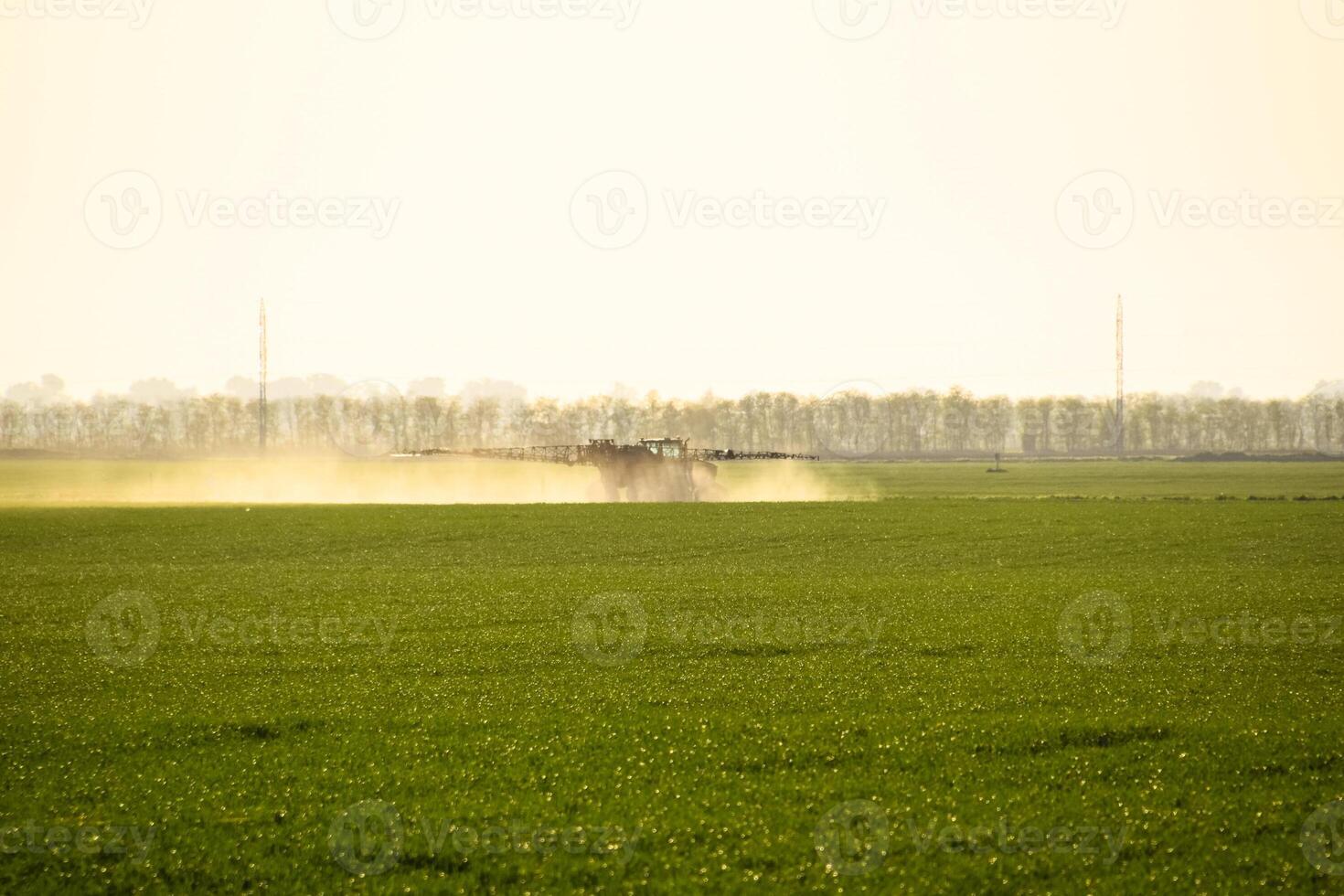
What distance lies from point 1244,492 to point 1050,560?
221 ft

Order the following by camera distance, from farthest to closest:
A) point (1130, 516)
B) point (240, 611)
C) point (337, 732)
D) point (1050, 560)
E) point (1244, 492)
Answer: point (1244, 492)
point (1130, 516)
point (1050, 560)
point (240, 611)
point (337, 732)

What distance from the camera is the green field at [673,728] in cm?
1238

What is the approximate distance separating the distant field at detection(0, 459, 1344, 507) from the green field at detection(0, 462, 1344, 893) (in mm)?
49388

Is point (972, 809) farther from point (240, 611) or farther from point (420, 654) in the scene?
point (240, 611)

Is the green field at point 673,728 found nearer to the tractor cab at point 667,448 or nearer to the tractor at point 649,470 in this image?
the tractor at point 649,470

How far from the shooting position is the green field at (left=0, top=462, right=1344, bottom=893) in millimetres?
12375

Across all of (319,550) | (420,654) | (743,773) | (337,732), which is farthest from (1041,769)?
(319,550)

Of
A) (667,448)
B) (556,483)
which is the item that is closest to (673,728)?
(667,448)

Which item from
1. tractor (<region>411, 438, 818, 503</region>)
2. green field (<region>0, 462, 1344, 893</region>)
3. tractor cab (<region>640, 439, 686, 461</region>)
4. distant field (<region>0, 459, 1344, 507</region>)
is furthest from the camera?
distant field (<region>0, 459, 1344, 507</region>)

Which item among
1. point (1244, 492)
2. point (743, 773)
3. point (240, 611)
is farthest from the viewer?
point (1244, 492)

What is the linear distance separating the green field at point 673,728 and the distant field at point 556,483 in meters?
49.4

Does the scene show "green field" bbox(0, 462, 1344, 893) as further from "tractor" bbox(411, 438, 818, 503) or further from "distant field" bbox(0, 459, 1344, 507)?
"distant field" bbox(0, 459, 1344, 507)

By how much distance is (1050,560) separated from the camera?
43719 mm

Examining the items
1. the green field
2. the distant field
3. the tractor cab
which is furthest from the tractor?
the green field
